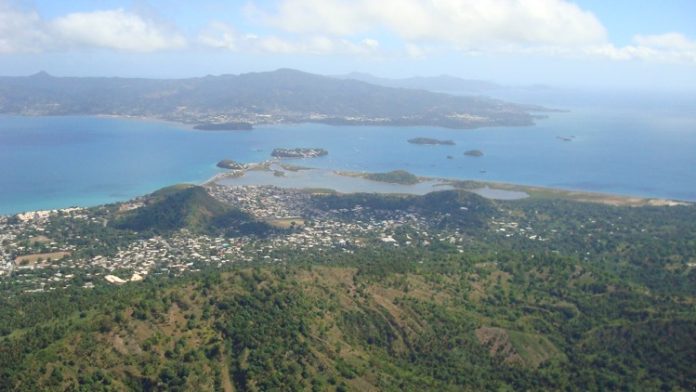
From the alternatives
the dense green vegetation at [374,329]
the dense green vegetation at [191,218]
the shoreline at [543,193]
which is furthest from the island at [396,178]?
the dense green vegetation at [374,329]

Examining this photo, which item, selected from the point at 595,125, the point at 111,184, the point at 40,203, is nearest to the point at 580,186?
the point at 111,184

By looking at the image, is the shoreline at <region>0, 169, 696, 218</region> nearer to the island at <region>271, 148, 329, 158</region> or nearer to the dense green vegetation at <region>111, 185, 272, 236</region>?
the dense green vegetation at <region>111, 185, 272, 236</region>

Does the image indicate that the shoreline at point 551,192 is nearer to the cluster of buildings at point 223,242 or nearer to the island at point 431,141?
the cluster of buildings at point 223,242

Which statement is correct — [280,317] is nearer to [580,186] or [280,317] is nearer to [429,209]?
[429,209]

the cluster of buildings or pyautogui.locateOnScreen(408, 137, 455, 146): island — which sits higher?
pyautogui.locateOnScreen(408, 137, 455, 146): island

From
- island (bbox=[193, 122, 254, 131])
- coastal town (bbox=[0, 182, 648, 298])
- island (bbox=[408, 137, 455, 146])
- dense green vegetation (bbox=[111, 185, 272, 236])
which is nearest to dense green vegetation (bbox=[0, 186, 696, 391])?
coastal town (bbox=[0, 182, 648, 298])

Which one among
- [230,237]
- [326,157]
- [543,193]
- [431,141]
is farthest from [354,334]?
[431,141]

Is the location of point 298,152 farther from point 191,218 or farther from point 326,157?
point 191,218
